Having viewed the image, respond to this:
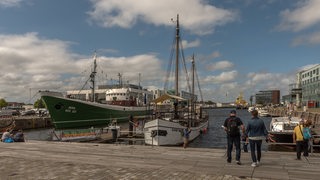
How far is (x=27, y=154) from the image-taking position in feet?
47.4

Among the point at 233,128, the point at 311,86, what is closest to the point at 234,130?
the point at 233,128

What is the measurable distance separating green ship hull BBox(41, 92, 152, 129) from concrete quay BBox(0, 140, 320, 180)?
1269 inches

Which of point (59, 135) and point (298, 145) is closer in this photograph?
point (298, 145)

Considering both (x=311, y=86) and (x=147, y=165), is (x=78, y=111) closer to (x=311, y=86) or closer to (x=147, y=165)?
(x=147, y=165)

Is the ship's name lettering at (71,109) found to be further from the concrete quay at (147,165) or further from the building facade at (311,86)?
the building facade at (311,86)

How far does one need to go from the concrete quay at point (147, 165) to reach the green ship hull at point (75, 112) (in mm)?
32232

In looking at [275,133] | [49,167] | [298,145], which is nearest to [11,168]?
[49,167]

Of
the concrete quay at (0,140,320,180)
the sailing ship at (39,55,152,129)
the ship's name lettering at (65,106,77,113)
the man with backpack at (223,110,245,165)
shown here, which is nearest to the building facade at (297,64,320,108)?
the sailing ship at (39,55,152,129)

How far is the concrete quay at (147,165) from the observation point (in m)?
9.73

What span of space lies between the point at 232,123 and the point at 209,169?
1744 millimetres

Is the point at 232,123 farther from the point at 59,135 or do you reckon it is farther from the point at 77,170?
the point at 59,135

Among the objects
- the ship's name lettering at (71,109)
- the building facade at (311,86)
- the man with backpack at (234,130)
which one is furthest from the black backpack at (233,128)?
the building facade at (311,86)

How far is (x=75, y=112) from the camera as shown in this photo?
5275cm

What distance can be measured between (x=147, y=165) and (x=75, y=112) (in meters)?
43.3
